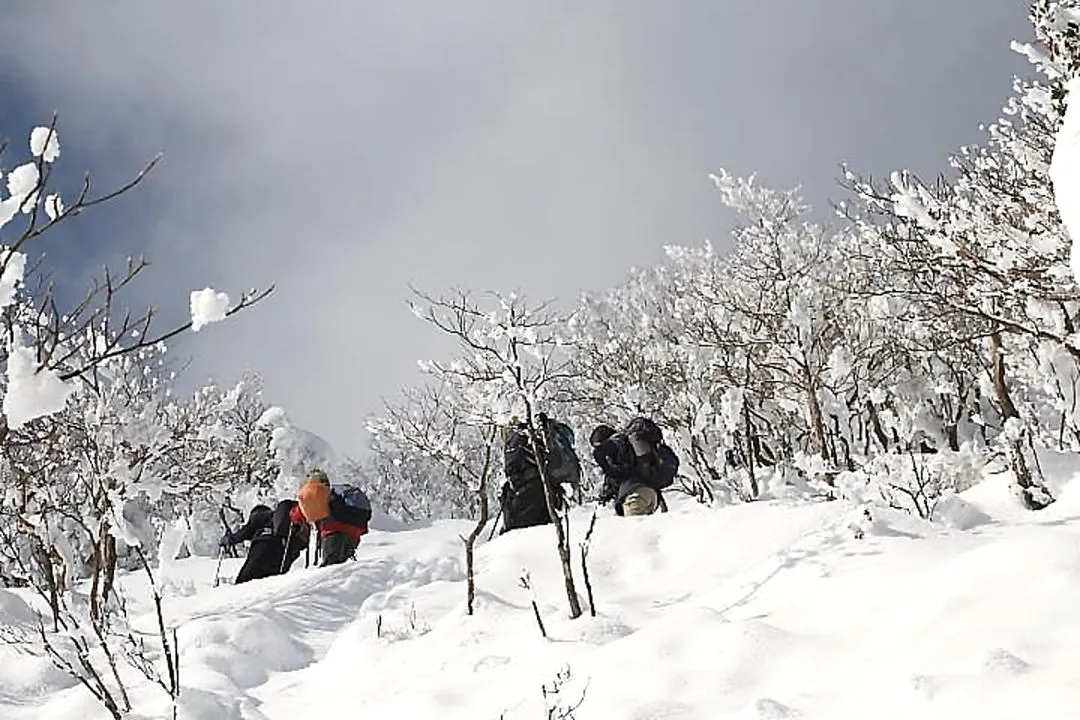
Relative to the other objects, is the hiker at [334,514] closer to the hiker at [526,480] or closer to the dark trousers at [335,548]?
the dark trousers at [335,548]

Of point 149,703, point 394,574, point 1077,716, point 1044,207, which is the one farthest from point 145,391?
point 1077,716

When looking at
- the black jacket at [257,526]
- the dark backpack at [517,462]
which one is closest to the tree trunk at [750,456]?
the dark backpack at [517,462]

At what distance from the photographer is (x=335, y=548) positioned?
9844mm

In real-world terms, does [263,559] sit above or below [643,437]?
below

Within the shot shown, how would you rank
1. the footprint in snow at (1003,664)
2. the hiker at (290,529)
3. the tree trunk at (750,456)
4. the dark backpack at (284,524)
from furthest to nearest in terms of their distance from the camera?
the tree trunk at (750,456) → the dark backpack at (284,524) → the hiker at (290,529) → the footprint in snow at (1003,664)

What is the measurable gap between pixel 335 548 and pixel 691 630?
6477 mm

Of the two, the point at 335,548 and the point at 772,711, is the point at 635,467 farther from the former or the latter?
the point at 772,711

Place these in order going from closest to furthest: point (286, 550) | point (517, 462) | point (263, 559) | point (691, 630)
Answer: point (691, 630)
point (517, 462)
point (286, 550)
point (263, 559)

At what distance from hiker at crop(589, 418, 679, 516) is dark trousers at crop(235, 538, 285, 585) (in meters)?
4.17

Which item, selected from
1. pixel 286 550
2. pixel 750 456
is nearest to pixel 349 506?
pixel 286 550

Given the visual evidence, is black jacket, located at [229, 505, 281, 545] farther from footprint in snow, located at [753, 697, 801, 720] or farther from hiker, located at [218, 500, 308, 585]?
footprint in snow, located at [753, 697, 801, 720]

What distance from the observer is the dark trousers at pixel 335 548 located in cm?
983

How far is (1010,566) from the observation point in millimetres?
3967

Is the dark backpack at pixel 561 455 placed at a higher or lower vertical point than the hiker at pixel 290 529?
higher
